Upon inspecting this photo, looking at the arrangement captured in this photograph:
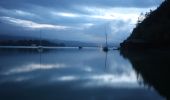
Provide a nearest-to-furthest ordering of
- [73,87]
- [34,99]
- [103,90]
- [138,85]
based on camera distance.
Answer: [34,99], [103,90], [73,87], [138,85]

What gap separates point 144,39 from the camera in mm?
91375

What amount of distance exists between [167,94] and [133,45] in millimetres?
77656

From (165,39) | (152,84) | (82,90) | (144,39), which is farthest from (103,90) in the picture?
(144,39)

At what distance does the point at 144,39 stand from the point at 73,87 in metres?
74.5

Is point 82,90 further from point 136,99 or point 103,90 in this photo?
point 136,99

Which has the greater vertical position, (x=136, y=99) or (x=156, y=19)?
(x=156, y=19)

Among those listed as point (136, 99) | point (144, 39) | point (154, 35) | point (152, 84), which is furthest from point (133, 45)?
point (136, 99)

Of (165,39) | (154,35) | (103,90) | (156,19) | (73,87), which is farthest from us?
(156,19)

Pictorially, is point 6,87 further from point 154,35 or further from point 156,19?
point 156,19

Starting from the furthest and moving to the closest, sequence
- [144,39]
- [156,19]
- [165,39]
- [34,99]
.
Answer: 1. [156,19]
2. [144,39]
3. [165,39]
4. [34,99]

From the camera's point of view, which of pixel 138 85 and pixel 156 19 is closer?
pixel 138 85

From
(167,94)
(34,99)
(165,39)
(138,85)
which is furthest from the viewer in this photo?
(165,39)

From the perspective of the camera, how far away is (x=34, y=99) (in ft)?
47.2

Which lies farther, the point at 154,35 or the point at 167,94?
the point at 154,35
